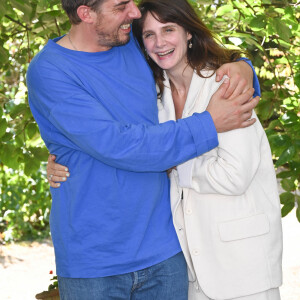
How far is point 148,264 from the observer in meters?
1.99

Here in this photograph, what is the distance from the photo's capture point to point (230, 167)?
1970 millimetres

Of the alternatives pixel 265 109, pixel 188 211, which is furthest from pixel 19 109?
pixel 188 211

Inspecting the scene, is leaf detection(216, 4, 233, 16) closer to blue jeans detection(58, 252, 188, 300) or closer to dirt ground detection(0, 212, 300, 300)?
blue jeans detection(58, 252, 188, 300)

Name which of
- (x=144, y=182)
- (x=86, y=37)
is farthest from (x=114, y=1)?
(x=144, y=182)

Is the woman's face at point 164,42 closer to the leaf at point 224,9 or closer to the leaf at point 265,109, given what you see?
the leaf at point 224,9

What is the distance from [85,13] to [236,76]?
0.53 m

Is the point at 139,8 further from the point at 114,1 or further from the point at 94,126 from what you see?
the point at 94,126

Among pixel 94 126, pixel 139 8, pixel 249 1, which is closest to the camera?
pixel 94 126

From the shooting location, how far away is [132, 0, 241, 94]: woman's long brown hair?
7.04 feet

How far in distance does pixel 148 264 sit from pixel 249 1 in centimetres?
163

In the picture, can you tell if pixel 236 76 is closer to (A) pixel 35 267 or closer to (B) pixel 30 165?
(B) pixel 30 165

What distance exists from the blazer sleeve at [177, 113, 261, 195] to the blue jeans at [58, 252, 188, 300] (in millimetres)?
271

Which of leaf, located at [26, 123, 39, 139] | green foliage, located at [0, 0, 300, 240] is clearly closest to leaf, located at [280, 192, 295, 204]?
green foliage, located at [0, 0, 300, 240]

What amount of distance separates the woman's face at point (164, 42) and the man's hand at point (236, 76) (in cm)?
18
